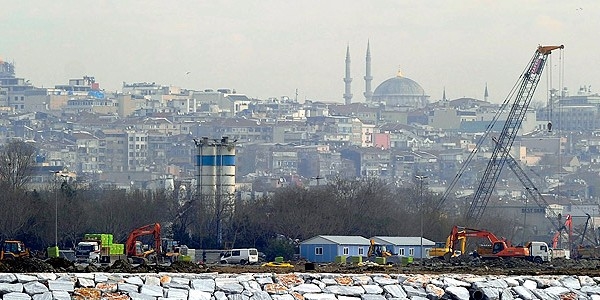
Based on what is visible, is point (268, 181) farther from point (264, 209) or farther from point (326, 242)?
point (326, 242)

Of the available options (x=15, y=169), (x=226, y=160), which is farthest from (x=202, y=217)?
(x=15, y=169)

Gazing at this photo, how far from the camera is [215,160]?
78.4 meters

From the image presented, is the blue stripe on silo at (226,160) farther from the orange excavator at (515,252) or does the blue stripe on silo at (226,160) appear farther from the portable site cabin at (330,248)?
the orange excavator at (515,252)

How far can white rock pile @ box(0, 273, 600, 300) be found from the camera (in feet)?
66.7

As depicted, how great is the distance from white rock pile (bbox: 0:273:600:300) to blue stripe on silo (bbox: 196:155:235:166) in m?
55.9

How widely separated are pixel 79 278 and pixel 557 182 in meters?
163

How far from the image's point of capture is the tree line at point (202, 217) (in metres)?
60.2

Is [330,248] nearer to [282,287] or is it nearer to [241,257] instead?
[241,257]

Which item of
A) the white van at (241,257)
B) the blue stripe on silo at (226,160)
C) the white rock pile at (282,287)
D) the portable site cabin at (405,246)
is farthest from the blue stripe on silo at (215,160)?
the white rock pile at (282,287)

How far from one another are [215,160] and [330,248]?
73.8ft

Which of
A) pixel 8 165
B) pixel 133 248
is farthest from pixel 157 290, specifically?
pixel 8 165

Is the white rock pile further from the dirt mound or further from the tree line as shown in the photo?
the tree line

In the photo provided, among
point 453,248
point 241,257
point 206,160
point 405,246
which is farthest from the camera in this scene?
point 206,160

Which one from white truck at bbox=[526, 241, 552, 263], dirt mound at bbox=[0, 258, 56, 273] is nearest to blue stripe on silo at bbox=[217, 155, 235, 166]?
white truck at bbox=[526, 241, 552, 263]
